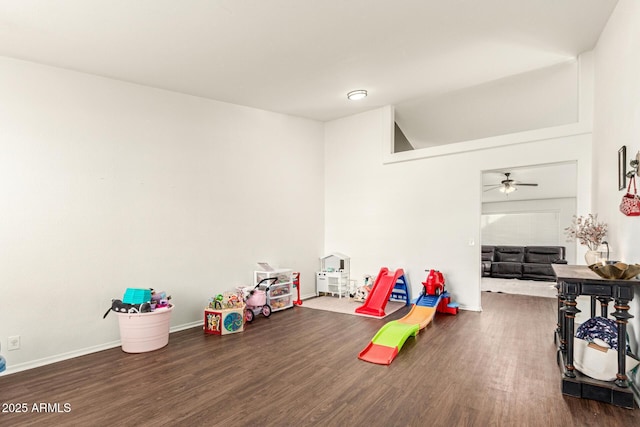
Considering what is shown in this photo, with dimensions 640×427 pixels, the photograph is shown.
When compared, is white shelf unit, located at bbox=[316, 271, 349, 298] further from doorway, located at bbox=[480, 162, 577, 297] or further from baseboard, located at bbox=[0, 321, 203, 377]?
doorway, located at bbox=[480, 162, 577, 297]

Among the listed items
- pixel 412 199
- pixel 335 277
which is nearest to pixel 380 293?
pixel 335 277

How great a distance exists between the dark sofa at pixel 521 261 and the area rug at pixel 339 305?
4588mm

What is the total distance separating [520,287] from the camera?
700 centimetres

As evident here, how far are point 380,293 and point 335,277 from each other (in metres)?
1.09

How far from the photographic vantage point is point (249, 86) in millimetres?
4281

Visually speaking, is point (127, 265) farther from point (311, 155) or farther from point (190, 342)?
point (311, 155)

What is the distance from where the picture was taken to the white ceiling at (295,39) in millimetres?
2730

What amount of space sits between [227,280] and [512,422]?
357cm

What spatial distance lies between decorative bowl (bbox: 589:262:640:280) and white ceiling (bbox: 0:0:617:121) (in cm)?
219

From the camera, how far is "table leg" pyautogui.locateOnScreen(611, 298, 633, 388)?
7.40ft

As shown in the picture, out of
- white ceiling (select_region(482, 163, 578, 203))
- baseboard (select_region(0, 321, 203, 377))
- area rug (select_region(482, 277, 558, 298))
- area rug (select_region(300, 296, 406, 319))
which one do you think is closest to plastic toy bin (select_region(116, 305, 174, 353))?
baseboard (select_region(0, 321, 203, 377))

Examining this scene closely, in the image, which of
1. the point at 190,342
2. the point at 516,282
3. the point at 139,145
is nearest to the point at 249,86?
the point at 139,145

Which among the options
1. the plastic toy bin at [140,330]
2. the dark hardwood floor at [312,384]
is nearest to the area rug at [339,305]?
the dark hardwood floor at [312,384]

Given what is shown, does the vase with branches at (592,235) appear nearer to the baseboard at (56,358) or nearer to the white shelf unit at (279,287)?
the white shelf unit at (279,287)
